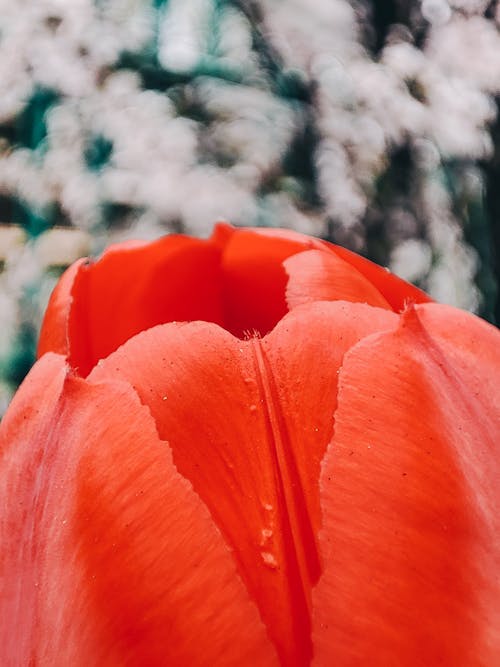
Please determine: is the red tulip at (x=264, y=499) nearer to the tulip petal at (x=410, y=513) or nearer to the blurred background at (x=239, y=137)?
the tulip petal at (x=410, y=513)

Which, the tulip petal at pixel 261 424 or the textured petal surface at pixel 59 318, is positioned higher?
the tulip petal at pixel 261 424

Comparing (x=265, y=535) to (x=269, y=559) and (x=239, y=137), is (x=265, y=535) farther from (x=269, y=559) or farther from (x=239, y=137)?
(x=239, y=137)

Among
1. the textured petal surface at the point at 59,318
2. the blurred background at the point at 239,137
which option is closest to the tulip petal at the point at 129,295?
the textured petal surface at the point at 59,318

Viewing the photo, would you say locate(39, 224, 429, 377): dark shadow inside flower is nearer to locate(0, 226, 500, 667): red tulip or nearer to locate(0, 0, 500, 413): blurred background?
locate(0, 226, 500, 667): red tulip

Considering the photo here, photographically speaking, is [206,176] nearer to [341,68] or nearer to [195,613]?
[341,68]

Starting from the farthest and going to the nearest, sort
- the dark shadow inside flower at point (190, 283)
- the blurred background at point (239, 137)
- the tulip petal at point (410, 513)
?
the blurred background at point (239, 137), the dark shadow inside flower at point (190, 283), the tulip petal at point (410, 513)

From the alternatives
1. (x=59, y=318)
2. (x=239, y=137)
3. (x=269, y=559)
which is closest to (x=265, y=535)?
(x=269, y=559)
